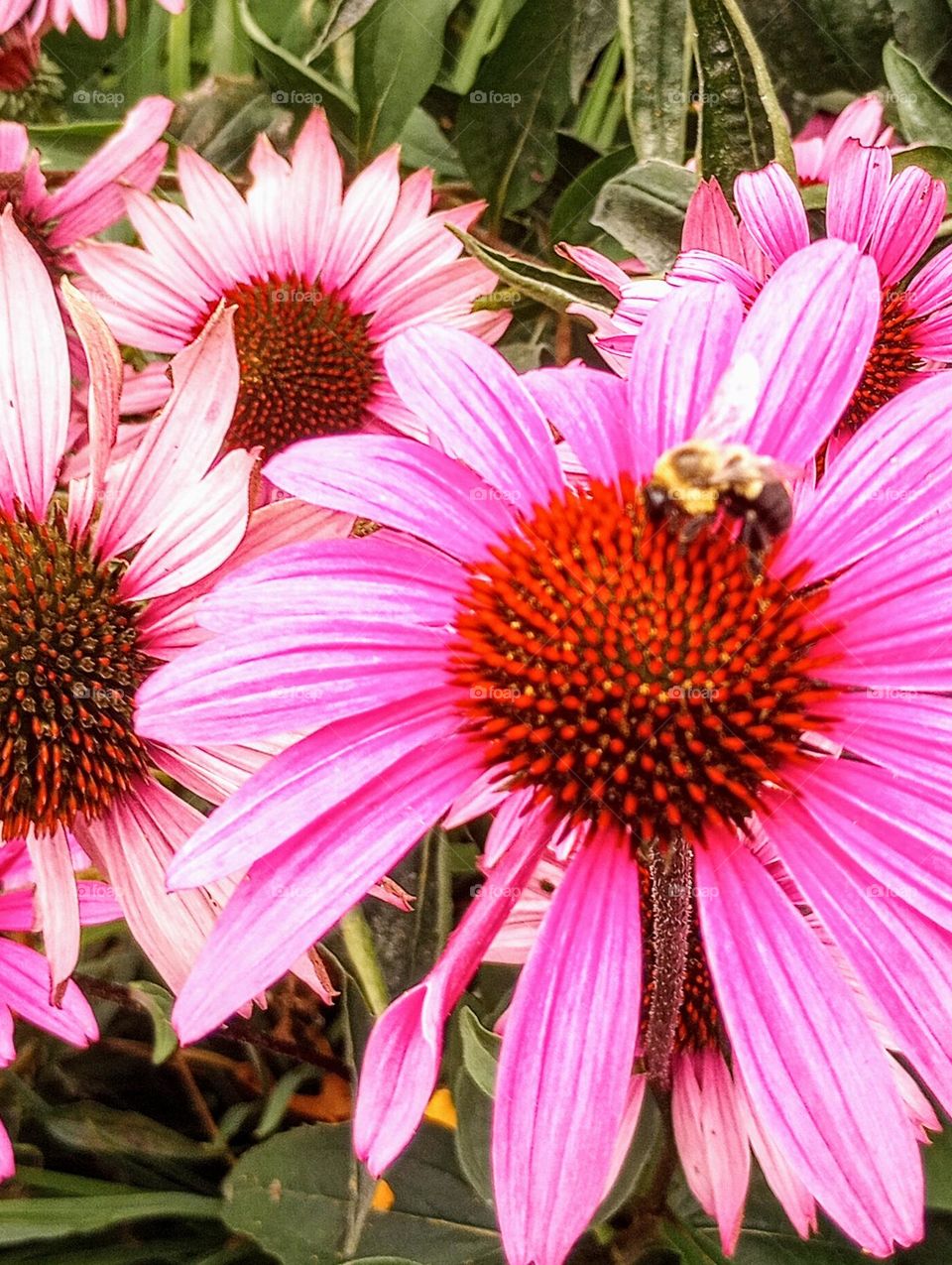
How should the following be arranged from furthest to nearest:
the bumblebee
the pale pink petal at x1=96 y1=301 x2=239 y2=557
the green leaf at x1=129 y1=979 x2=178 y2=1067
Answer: the green leaf at x1=129 y1=979 x2=178 y2=1067 → the pale pink petal at x1=96 y1=301 x2=239 y2=557 → the bumblebee

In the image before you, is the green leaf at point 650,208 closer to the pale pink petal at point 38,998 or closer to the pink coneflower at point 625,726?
the pink coneflower at point 625,726

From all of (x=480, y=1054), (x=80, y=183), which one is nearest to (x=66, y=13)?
(x=80, y=183)

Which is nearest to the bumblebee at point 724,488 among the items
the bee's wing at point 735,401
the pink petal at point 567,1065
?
the bee's wing at point 735,401

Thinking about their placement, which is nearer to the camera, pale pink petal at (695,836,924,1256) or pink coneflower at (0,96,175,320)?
pale pink petal at (695,836,924,1256)

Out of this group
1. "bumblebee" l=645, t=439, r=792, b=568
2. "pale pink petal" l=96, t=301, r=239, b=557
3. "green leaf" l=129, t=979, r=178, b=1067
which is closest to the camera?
"bumblebee" l=645, t=439, r=792, b=568

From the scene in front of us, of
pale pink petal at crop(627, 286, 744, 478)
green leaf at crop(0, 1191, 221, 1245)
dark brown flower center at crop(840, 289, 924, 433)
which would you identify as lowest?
green leaf at crop(0, 1191, 221, 1245)

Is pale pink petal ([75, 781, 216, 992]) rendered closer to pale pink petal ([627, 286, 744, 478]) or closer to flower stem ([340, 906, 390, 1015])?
flower stem ([340, 906, 390, 1015])

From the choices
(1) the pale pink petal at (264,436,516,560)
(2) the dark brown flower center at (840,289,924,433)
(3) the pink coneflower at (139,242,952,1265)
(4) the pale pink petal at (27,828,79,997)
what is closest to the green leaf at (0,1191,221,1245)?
(4) the pale pink petal at (27,828,79,997)
